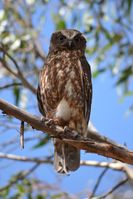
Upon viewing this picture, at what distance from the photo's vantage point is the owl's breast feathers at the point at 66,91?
3.56m

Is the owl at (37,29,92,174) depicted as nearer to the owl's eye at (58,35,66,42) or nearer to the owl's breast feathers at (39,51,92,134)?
the owl's breast feathers at (39,51,92,134)

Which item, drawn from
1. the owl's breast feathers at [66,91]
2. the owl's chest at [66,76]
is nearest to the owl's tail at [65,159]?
the owl's breast feathers at [66,91]

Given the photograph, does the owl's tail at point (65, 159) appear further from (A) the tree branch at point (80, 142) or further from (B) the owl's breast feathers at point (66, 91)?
(A) the tree branch at point (80, 142)

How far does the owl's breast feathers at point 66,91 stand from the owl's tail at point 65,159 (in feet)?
0.59

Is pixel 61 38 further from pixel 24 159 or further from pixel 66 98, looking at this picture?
pixel 24 159

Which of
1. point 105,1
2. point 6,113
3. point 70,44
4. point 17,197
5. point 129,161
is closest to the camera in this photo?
point 6,113

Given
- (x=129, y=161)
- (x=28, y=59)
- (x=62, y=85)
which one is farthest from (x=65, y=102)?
(x=28, y=59)

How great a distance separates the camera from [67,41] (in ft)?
13.3

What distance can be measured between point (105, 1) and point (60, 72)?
235 centimetres

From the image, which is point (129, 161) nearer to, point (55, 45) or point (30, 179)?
point (55, 45)

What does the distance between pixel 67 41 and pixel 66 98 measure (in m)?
0.63

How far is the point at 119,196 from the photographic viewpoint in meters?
4.37

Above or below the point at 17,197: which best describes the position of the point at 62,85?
above

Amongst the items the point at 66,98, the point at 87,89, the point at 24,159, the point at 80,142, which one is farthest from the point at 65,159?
the point at 24,159
